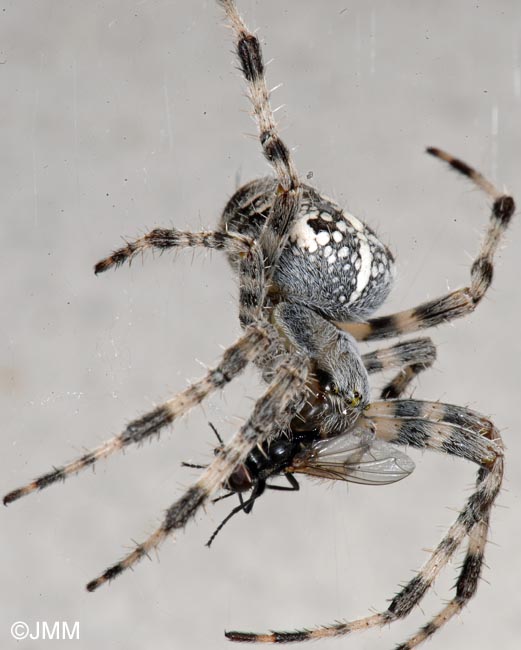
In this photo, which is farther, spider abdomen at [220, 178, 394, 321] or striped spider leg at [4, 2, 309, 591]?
spider abdomen at [220, 178, 394, 321]

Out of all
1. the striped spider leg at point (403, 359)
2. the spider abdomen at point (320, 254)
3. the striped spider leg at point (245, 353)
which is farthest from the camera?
the striped spider leg at point (403, 359)

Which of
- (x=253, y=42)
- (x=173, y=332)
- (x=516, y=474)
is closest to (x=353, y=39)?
(x=173, y=332)

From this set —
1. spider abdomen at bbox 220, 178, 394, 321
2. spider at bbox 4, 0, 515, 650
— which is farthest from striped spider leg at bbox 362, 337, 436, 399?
spider abdomen at bbox 220, 178, 394, 321

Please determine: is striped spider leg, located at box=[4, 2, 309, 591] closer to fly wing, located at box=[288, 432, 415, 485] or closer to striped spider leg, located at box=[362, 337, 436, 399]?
fly wing, located at box=[288, 432, 415, 485]

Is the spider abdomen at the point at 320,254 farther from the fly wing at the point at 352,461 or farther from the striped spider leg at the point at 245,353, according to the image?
the fly wing at the point at 352,461

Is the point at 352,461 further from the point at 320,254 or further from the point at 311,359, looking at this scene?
the point at 320,254

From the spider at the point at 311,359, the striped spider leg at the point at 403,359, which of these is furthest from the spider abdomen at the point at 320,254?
the striped spider leg at the point at 403,359

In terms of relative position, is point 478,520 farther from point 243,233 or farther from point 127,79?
point 127,79

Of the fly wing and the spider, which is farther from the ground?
the spider
